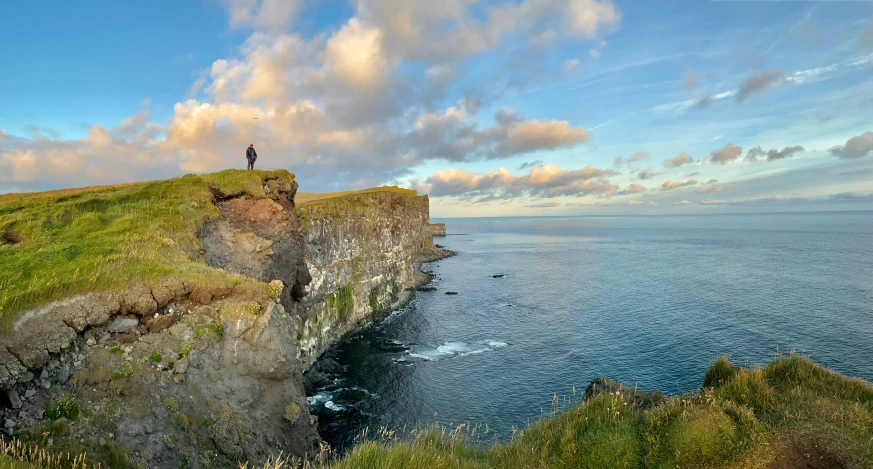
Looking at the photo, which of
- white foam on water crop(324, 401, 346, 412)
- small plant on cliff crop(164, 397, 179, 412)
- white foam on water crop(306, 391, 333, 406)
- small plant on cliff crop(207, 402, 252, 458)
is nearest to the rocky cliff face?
white foam on water crop(306, 391, 333, 406)

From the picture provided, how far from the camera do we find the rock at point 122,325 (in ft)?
48.4

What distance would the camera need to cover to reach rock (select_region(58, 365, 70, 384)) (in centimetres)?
1276

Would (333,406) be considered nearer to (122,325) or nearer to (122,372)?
(122,325)

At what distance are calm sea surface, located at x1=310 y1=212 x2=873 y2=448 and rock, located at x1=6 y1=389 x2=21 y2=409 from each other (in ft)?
79.4

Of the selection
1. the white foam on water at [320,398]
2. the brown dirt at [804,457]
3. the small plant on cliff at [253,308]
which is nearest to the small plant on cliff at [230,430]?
the small plant on cliff at [253,308]

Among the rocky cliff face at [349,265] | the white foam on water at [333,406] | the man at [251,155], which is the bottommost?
the white foam on water at [333,406]

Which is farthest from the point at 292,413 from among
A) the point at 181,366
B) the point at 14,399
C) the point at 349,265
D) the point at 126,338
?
the point at 349,265

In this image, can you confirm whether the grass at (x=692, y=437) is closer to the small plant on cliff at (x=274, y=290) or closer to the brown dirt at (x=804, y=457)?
the brown dirt at (x=804, y=457)

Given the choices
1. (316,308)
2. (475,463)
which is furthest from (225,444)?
(316,308)

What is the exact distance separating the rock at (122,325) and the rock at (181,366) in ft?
7.55

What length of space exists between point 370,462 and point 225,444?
327 inches

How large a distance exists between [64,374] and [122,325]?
7.69 ft

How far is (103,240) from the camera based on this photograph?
63.5 ft

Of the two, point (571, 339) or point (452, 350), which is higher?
point (571, 339)
